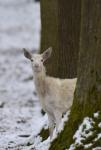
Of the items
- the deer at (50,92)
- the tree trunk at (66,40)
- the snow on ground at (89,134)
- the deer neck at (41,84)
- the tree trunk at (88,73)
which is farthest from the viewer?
the tree trunk at (66,40)

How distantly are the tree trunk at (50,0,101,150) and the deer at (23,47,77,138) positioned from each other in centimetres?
158

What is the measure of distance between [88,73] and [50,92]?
1.95 metres

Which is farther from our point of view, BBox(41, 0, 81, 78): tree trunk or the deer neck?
BBox(41, 0, 81, 78): tree trunk

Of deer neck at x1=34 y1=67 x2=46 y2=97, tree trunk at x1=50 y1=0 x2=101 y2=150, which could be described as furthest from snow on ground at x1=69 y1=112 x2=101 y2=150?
deer neck at x1=34 y1=67 x2=46 y2=97

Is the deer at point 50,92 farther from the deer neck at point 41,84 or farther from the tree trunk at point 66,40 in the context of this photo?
the tree trunk at point 66,40

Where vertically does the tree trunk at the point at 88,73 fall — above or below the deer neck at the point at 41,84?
above

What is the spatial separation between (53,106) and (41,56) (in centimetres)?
88

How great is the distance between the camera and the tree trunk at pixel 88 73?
26.7 feet

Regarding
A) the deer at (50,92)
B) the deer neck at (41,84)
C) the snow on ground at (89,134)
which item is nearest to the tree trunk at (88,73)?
the snow on ground at (89,134)

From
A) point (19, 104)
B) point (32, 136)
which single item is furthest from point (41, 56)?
point (19, 104)

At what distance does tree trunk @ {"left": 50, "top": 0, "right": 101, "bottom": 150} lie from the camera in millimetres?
8141

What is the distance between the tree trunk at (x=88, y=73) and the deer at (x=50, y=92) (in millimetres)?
1575

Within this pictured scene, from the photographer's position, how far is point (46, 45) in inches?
500

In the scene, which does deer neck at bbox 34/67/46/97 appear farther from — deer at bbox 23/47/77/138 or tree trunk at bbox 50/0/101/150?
tree trunk at bbox 50/0/101/150
